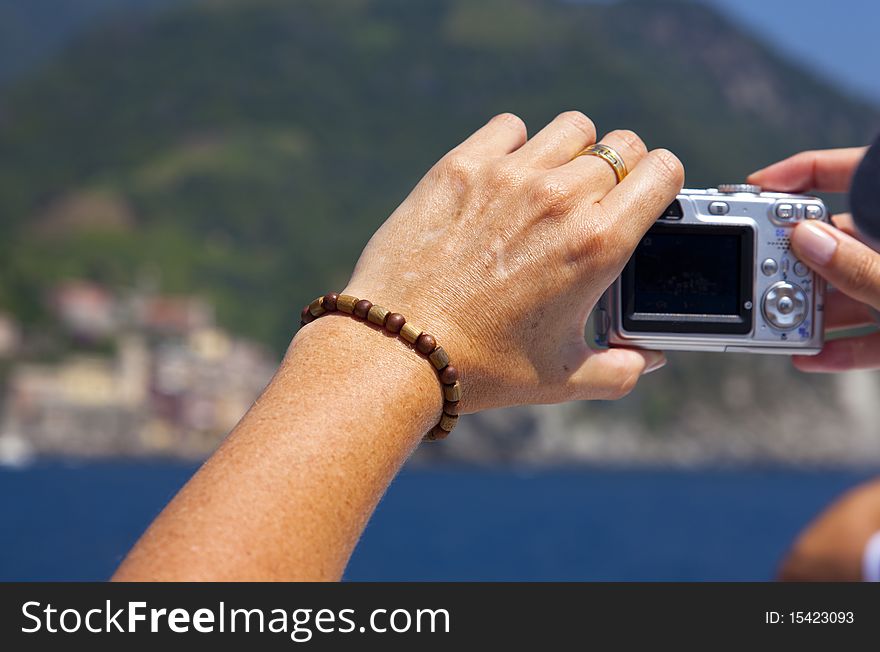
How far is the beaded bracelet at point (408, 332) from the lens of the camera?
2.02 meters

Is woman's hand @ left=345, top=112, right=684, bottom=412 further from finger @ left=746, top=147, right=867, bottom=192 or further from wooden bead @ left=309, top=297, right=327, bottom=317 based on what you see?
finger @ left=746, top=147, right=867, bottom=192

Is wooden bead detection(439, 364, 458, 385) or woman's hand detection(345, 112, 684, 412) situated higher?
woman's hand detection(345, 112, 684, 412)

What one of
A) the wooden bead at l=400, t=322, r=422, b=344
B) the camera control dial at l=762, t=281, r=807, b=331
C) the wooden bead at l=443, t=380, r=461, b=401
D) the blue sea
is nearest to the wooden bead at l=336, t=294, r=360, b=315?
the wooden bead at l=400, t=322, r=422, b=344

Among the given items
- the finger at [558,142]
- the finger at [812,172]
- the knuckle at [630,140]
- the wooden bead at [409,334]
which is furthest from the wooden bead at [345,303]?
the finger at [812,172]

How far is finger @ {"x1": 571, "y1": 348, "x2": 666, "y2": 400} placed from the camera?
97.3 inches

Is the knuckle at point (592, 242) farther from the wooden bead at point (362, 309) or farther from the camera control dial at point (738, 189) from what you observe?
the camera control dial at point (738, 189)

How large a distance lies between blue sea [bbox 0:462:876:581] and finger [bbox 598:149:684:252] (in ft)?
25.0

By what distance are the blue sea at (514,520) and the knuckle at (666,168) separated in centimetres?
759

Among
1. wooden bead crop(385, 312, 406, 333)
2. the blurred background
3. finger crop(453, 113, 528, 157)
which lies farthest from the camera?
the blurred background

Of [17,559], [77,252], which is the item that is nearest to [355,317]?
[17,559]

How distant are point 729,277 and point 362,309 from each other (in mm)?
1265

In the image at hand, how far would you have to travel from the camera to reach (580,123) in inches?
95.3

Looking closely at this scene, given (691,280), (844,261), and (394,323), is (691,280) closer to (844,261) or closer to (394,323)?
(844,261)

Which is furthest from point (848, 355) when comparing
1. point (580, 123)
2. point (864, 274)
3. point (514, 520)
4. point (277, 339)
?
point (277, 339)
